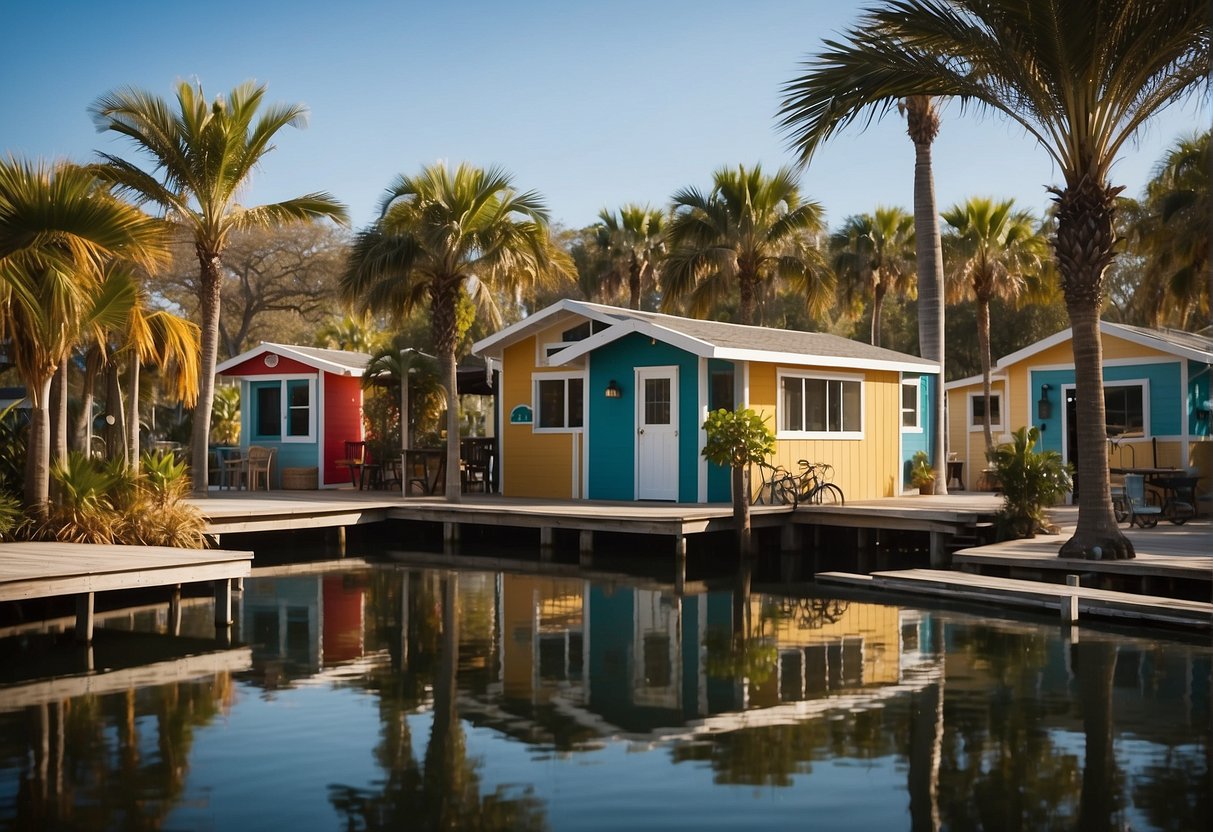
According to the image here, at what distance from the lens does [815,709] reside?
7.55 m

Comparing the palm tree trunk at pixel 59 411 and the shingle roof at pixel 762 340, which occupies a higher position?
the shingle roof at pixel 762 340

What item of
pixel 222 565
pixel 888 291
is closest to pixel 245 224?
pixel 222 565

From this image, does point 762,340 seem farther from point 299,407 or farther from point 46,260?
point 46,260

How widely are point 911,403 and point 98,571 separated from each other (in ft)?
55.6

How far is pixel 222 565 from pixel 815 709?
568cm

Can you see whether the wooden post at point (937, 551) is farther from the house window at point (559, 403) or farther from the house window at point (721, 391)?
the house window at point (559, 403)

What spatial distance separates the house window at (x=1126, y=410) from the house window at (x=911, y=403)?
3.80 meters

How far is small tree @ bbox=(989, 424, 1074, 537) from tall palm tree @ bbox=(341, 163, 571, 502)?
740cm

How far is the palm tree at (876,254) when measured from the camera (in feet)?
95.9

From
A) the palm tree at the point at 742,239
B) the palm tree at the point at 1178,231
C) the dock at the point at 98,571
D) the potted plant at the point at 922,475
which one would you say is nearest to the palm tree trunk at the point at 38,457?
the dock at the point at 98,571

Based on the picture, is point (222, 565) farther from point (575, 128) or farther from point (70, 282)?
point (575, 128)

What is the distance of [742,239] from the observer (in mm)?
24406

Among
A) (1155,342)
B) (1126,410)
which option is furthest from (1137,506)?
(1126,410)

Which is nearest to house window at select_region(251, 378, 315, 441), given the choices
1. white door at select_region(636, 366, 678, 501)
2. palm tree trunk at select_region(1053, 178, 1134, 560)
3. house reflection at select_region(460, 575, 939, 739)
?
white door at select_region(636, 366, 678, 501)
